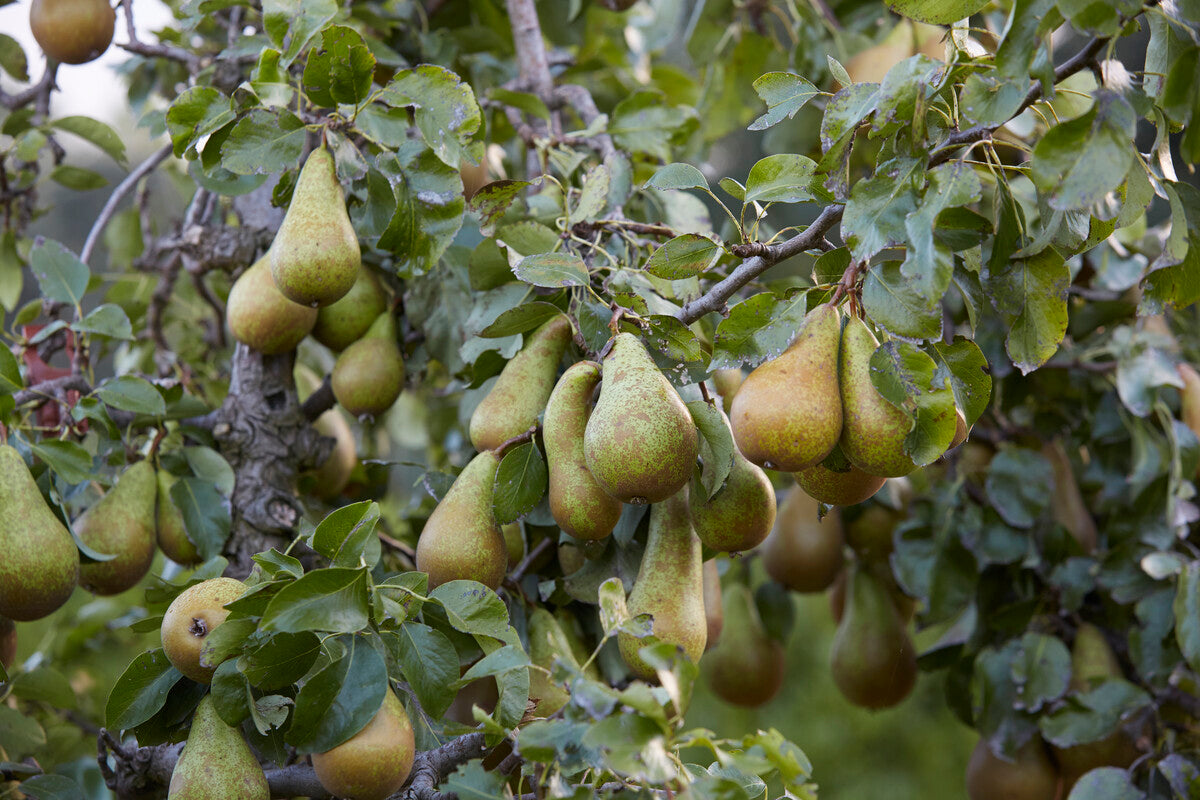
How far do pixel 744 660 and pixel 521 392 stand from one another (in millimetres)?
768

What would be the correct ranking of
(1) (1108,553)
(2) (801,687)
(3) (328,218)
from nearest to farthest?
(3) (328,218), (1) (1108,553), (2) (801,687)

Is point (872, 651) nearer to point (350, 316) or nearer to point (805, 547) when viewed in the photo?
point (805, 547)

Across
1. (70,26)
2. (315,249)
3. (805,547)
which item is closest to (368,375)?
(315,249)

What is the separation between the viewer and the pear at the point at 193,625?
2.15 feet

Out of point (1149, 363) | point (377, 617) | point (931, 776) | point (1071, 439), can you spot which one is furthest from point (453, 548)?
point (931, 776)

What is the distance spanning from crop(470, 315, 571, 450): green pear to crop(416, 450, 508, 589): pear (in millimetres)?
25

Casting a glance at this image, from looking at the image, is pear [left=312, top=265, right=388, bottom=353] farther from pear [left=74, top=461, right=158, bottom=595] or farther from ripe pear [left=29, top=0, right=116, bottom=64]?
ripe pear [left=29, top=0, right=116, bottom=64]

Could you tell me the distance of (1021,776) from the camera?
1167mm

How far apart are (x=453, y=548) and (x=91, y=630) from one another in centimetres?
91

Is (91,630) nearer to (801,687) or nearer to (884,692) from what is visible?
(884,692)

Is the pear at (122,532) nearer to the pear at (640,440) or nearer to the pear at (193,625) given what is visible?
the pear at (193,625)

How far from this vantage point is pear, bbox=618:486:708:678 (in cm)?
69

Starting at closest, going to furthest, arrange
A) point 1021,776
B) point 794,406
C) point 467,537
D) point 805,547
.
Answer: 1. point 794,406
2. point 467,537
3. point 1021,776
4. point 805,547

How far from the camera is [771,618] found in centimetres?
142
